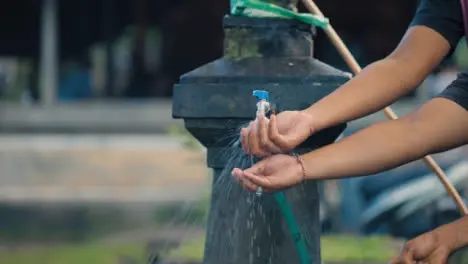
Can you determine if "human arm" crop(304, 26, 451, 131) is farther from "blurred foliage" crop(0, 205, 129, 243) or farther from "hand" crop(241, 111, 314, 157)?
"blurred foliage" crop(0, 205, 129, 243)

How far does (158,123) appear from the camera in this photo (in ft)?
43.0

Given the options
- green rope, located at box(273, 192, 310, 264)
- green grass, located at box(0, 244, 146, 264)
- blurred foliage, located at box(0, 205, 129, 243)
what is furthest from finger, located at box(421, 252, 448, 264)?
blurred foliage, located at box(0, 205, 129, 243)

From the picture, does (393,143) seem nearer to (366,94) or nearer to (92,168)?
(366,94)

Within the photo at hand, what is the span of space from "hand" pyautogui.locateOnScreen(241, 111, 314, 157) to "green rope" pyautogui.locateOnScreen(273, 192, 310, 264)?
682mm

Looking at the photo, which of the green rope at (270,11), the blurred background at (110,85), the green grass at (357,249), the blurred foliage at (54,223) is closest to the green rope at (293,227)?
the green rope at (270,11)

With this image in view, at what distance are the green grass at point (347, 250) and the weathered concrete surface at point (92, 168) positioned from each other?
646cm

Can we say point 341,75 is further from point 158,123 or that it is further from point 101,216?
point 158,123

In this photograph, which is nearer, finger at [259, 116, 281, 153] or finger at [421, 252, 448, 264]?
finger at [259, 116, 281, 153]

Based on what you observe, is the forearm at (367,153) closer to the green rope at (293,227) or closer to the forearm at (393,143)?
the forearm at (393,143)

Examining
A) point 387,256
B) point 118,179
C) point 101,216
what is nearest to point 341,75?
point 387,256

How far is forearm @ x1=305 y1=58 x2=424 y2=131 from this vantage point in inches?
115

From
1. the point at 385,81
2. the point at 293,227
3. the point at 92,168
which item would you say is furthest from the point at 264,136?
the point at 92,168

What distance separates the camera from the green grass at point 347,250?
5273mm

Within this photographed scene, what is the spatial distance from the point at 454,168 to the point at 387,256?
9.13 feet
